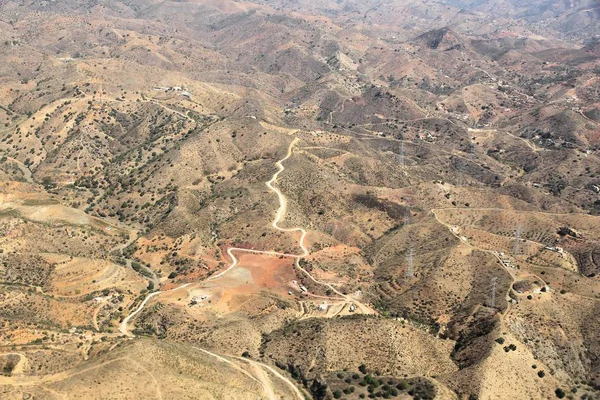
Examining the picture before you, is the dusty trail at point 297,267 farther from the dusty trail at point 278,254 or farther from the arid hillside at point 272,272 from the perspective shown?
the arid hillside at point 272,272

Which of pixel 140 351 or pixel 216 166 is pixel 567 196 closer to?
pixel 216 166

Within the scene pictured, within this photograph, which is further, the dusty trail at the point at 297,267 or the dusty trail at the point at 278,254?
the dusty trail at the point at 278,254

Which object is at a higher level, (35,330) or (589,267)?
(35,330)

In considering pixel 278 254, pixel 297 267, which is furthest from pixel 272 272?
pixel 278 254

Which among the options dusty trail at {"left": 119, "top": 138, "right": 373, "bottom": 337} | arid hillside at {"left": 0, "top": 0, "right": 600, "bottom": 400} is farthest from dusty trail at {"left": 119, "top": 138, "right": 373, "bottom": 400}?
arid hillside at {"left": 0, "top": 0, "right": 600, "bottom": 400}

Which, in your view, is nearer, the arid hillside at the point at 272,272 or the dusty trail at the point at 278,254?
the arid hillside at the point at 272,272

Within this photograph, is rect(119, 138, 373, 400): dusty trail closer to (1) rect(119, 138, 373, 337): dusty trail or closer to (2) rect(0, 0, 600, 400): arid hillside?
(1) rect(119, 138, 373, 337): dusty trail

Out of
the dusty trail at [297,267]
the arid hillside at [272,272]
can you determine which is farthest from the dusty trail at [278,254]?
the arid hillside at [272,272]

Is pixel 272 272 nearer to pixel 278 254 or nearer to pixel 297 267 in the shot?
pixel 297 267

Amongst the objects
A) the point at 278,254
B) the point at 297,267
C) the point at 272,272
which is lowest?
the point at 278,254

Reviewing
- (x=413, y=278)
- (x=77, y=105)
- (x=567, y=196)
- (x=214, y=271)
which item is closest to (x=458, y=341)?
(x=413, y=278)

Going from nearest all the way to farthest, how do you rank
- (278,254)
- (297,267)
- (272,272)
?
(272,272)
(297,267)
(278,254)
